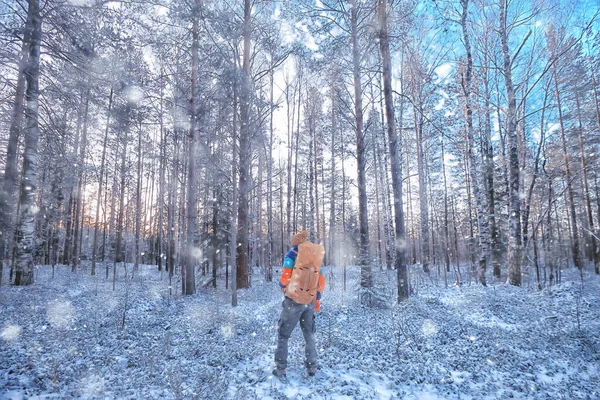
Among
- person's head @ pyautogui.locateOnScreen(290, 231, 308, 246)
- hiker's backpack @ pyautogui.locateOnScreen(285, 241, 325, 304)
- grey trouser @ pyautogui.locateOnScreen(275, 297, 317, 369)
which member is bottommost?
grey trouser @ pyautogui.locateOnScreen(275, 297, 317, 369)

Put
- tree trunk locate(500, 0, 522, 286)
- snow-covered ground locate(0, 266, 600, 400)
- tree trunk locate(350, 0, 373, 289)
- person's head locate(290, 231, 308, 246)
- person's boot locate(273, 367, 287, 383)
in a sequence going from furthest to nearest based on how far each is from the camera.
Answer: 1. tree trunk locate(500, 0, 522, 286)
2. tree trunk locate(350, 0, 373, 289)
3. person's head locate(290, 231, 308, 246)
4. person's boot locate(273, 367, 287, 383)
5. snow-covered ground locate(0, 266, 600, 400)

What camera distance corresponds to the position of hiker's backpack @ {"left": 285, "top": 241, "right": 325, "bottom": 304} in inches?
168

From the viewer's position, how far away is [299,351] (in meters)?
5.25

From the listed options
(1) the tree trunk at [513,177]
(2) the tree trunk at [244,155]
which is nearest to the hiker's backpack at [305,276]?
(2) the tree trunk at [244,155]

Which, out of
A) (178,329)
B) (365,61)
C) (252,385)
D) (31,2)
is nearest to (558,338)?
(252,385)

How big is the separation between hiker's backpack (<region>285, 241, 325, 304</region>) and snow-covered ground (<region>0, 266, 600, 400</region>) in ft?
3.99

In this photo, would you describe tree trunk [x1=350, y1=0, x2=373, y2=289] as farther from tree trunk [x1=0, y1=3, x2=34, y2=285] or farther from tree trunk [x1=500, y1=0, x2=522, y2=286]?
tree trunk [x1=0, y1=3, x2=34, y2=285]

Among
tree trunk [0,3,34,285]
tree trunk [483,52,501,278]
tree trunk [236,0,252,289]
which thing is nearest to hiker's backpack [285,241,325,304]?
tree trunk [236,0,252,289]

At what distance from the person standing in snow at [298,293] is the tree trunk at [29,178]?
810 cm

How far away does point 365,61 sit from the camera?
11.3 metres

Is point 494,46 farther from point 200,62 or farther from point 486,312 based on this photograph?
point 200,62

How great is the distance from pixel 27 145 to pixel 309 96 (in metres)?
16.9

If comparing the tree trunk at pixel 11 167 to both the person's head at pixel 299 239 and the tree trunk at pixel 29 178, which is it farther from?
the person's head at pixel 299 239

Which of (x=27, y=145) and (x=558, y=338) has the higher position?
(x=27, y=145)
